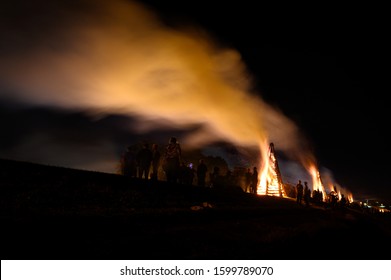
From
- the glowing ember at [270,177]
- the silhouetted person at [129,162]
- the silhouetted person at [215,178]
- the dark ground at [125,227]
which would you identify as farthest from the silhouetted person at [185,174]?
the glowing ember at [270,177]

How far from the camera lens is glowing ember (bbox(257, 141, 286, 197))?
1511 inches

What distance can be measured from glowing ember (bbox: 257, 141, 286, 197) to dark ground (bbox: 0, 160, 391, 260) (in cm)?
2678

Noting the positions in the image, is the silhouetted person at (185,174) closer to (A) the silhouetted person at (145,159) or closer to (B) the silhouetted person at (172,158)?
(B) the silhouetted person at (172,158)

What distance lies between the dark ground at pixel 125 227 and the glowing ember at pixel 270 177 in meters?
26.8

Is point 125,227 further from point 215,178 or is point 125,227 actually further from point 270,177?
point 270,177

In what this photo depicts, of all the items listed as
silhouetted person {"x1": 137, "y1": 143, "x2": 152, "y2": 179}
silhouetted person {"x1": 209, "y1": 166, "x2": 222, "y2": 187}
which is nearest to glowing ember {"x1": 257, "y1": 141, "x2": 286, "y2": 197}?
silhouetted person {"x1": 209, "y1": 166, "x2": 222, "y2": 187}

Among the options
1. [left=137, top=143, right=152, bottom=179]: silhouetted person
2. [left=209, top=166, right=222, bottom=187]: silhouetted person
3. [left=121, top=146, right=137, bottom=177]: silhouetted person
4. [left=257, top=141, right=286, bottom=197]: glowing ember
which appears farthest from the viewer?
[left=257, top=141, right=286, bottom=197]: glowing ember

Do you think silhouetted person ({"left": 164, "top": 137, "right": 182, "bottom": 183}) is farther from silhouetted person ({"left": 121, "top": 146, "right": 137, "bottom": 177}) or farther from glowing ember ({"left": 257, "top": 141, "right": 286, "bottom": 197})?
glowing ember ({"left": 257, "top": 141, "right": 286, "bottom": 197})

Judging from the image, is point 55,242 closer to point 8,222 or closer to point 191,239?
point 8,222

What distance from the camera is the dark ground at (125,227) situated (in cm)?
596

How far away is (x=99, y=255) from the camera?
219 inches
